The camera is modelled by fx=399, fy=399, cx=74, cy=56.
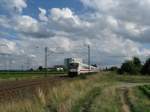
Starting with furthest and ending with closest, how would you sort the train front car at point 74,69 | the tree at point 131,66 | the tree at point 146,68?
1. the tree at point 131,66
2. the tree at point 146,68
3. the train front car at point 74,69

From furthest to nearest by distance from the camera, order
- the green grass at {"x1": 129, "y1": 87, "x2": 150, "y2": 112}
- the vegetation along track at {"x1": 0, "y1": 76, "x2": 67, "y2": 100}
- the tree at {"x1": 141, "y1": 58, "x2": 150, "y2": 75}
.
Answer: the tree at {"x1": 141, "y1": 58, "x2": 150, "y2": 75} < the vegetation along track at {"x1": 0, "y1": 76, "x2": 67, "y2": 100} < the green grass at {"x1": 129, "y1": 87, "x2": 150, "y2": 112}

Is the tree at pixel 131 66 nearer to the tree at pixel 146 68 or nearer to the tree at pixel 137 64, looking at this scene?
the tree at pixel 137 64

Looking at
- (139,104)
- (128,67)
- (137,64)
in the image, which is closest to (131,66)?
(128,67)

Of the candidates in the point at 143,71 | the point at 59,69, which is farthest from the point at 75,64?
the point at 59,69

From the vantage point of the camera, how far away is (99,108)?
19.7 m

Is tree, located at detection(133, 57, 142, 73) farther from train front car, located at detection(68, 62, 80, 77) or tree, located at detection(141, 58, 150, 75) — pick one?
train front car, located at detection(68, 62, 80, 77)

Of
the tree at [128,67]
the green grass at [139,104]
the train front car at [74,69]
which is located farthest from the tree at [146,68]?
the green grass at [139,104]

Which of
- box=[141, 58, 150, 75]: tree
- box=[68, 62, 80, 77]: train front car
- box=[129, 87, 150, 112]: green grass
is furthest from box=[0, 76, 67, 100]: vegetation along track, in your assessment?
box=[141, 58, 150, 75]: tree

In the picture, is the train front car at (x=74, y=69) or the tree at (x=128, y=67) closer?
the train front car at (x=74, y=69)

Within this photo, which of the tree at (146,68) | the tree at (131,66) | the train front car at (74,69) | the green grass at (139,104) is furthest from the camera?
the tree at (131,66)

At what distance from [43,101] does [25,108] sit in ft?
12.2

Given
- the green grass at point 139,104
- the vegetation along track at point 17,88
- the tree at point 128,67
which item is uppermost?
the tree at point 128,67

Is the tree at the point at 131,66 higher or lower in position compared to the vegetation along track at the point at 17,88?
higher

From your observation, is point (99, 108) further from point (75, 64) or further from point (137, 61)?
point (137, 61)
